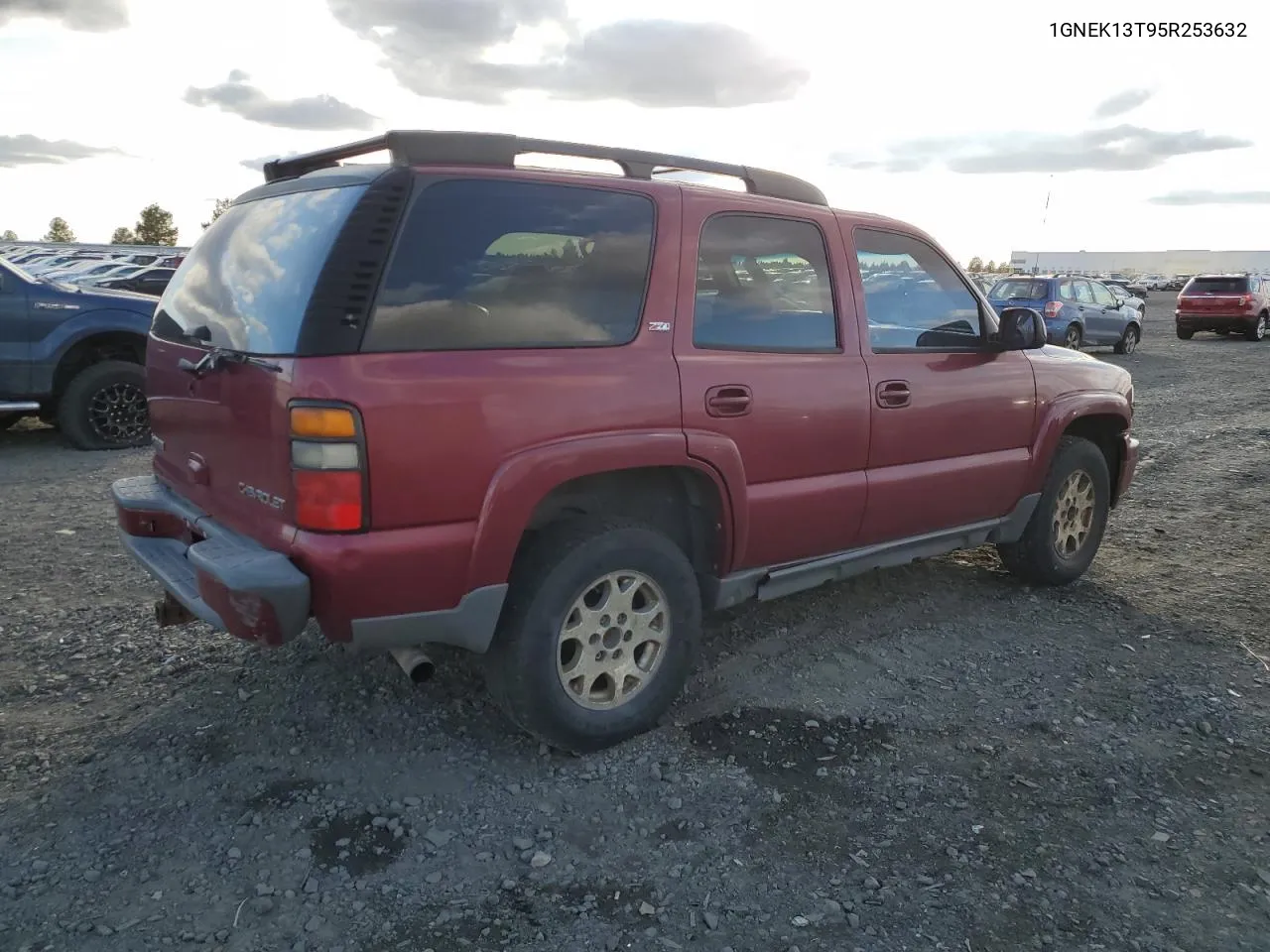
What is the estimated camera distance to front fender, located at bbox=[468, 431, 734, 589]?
2.98 m

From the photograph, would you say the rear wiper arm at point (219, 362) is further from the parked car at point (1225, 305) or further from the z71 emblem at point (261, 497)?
the parked car at point (1225, 305)

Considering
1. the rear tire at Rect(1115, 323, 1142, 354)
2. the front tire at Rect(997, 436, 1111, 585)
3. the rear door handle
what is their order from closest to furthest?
the rear door handle, the front tire at Rect(997, 436, 1111, 585), the rear tire at Rect(1115, 323, 1142, 354)

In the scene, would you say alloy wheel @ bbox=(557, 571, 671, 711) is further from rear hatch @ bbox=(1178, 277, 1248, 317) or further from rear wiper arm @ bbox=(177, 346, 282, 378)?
rear hatch @ bbox=(1178, 277, 1248, 317)

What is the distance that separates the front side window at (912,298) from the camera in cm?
419

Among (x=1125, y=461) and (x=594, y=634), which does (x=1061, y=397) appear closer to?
(x=1125, y=461)

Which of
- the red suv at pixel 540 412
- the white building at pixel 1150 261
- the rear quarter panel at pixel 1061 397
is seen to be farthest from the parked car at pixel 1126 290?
the white building at pixel 1150 261

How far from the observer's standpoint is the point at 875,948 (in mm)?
2527

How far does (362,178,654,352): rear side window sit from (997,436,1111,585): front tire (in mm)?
2750

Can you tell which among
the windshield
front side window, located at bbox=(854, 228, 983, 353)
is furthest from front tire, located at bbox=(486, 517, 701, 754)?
the windshield

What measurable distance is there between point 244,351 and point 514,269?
85cm

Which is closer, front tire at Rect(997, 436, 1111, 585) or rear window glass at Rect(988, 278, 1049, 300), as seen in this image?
front tire at Rect(997, 436, 1111, 585)

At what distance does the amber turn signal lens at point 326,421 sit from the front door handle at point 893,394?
7.24 ft

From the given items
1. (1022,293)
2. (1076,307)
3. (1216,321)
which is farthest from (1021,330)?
(1216,321)

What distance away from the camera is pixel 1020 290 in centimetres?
1839
